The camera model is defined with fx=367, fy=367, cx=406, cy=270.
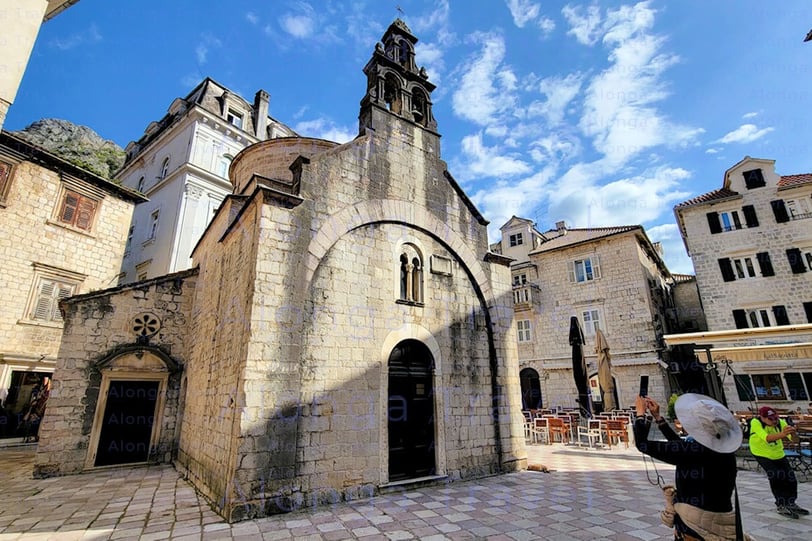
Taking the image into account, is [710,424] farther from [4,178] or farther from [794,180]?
[794,180]

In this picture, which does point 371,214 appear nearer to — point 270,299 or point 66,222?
point 270,299

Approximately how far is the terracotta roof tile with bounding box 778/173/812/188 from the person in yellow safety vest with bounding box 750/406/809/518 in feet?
59.1

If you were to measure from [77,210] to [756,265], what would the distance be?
100 feet

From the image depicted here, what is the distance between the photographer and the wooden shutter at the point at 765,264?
17562 millimetres

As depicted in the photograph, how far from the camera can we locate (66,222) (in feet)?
46.7

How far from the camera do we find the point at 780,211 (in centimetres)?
1783

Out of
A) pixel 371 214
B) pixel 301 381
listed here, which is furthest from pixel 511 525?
pixel 371 214

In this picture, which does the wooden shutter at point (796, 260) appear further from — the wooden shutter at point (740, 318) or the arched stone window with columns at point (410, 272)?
the arched stone window with columns at point (410, 272)

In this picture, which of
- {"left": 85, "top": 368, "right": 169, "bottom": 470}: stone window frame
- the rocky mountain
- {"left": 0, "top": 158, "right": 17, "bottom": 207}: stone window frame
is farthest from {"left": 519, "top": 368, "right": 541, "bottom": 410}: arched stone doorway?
the rocky mountain

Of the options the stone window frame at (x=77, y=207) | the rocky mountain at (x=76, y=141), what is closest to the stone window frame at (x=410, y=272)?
the stone window frame at (x=77, y=207)

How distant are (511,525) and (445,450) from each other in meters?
2.77

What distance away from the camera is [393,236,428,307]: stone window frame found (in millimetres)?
8422

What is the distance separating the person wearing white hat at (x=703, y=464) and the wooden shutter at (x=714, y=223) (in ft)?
70.3

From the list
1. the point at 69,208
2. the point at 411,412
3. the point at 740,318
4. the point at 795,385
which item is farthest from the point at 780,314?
the point at 69,208
